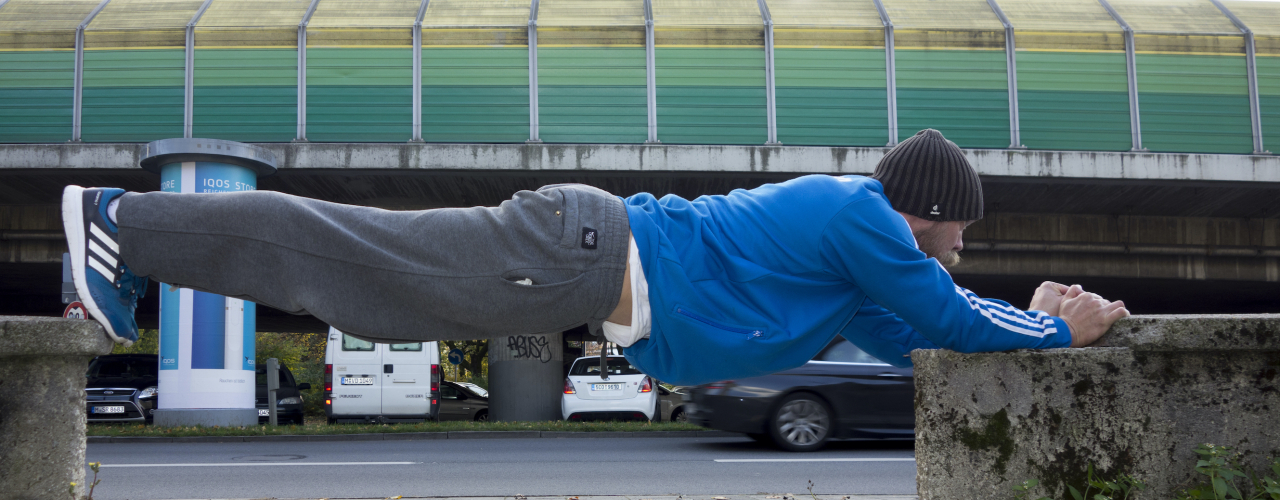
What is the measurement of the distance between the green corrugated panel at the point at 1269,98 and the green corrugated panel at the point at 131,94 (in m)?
17.5

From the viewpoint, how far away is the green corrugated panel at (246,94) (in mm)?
14391

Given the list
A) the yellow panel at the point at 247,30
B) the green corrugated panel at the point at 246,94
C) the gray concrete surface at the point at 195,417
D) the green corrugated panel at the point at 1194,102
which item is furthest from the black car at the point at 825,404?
the yellow panel at the point at 247,30

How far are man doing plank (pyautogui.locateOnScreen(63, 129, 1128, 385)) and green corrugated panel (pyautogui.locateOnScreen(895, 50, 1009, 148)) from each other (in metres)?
12.9

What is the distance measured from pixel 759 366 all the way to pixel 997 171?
13.2 m

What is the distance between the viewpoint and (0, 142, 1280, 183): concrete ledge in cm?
1407

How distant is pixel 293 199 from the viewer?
7.36 ft

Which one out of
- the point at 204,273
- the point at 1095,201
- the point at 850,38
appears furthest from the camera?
the point at 1095,201

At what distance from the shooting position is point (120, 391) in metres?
16.0

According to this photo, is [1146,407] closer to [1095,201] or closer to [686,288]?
[686,288]

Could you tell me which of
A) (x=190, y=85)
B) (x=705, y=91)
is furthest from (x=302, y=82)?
(x=705, y=91)

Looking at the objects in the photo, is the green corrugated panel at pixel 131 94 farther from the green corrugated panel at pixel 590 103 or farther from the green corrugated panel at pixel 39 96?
the green corrugated panel at pixel 590 103

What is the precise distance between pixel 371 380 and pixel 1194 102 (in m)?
15.3

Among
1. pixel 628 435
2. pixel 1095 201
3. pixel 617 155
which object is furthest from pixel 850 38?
pixel 628 435

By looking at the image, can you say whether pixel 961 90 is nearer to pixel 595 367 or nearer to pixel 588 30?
pixel 588 30
